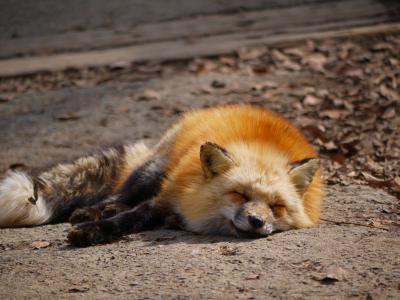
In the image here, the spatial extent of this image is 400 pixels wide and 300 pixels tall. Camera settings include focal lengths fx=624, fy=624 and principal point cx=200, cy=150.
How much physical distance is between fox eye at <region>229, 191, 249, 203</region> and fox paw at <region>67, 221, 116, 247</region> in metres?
0.73

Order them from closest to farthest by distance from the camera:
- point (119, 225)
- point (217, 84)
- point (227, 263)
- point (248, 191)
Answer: point (227, 263)
point (248, 191)
point (119, 225)
point (217, 84)

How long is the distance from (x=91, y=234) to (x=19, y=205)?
0.70 m

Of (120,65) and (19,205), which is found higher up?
→ (120,65)

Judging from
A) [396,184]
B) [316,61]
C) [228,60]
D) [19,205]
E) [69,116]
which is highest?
[228,60]

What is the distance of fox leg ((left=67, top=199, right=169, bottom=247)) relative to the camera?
3.48 metres

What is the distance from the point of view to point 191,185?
3.67 m

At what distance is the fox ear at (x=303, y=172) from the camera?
3561 mm

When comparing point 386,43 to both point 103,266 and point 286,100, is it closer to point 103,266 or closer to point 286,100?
point 286,100

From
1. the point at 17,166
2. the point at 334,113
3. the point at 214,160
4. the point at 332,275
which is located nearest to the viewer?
the point at 332,275

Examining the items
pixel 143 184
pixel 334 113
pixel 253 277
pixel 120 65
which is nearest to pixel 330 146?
Result: pixel 334 113

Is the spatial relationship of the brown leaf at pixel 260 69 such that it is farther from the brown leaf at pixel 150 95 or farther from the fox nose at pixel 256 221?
the fox nose at pixel 256 221

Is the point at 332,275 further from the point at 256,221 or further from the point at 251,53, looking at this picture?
the point at 251,53

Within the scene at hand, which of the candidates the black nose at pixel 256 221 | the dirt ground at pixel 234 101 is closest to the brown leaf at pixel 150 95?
the dirt ground at pixel 234 101

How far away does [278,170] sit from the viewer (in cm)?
356
